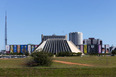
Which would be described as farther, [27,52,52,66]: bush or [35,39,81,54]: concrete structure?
[35,39,81,54]: concrete structure

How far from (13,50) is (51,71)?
14032 cm

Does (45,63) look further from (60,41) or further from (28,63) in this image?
(60,41)

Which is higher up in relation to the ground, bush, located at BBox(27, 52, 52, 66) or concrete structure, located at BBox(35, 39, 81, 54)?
bush, located at BBox(27, 52, 52, 66)

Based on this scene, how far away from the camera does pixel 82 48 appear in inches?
6629

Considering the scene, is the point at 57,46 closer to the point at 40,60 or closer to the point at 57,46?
the point at 57,46

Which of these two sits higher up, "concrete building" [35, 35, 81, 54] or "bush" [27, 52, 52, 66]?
"bush" [27, 52, 52, 66]

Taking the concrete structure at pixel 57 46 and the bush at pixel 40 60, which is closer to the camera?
the bush at pixel 40 60

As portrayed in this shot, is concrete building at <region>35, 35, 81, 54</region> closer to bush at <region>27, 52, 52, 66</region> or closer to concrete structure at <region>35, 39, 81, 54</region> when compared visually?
concrete structure at <region>35, 39, 81, 54</region>

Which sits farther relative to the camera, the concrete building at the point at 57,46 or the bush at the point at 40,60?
the concrete building at the point at 57,46

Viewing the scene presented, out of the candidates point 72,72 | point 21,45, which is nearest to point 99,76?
point 72,72

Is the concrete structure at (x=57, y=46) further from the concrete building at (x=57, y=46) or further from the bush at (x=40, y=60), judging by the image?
the bush at (x=40, y=60)

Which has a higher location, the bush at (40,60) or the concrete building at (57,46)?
the bush at (40,60)

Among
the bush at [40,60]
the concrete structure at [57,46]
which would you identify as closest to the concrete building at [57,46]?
the concrete structure at [57,46]

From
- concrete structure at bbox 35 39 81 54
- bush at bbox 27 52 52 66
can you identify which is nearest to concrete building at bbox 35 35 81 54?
concrete structure at bbox 35 39 81 54
